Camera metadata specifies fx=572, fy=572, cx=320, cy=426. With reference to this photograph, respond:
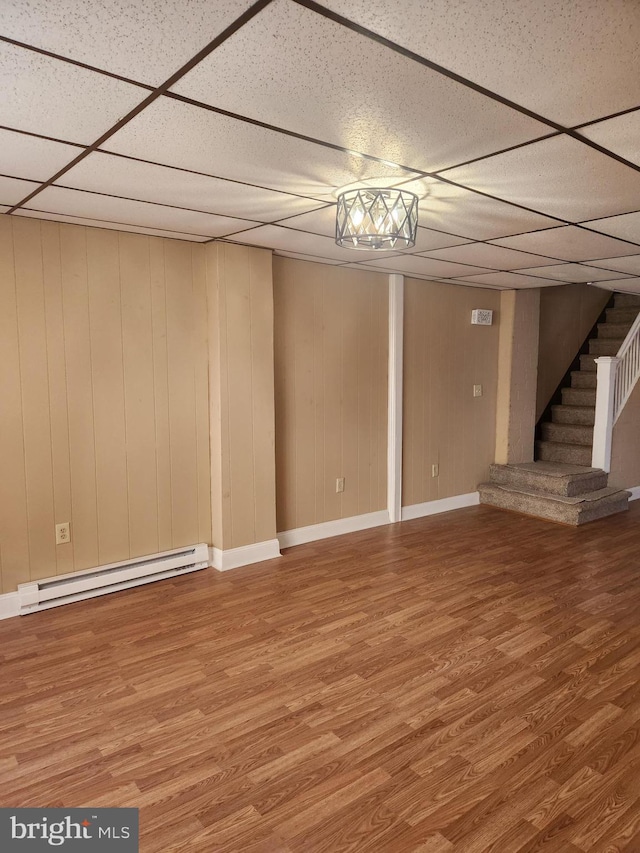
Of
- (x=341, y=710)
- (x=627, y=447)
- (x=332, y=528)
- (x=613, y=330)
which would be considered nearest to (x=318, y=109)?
(x=341, y=710)

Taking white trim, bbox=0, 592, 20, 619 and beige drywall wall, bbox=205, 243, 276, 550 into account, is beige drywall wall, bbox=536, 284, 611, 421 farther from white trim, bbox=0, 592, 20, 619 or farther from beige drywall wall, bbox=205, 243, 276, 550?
white trim, bbox=0, 592, 20, 619

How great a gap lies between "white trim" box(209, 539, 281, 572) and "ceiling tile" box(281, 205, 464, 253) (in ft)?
7.36

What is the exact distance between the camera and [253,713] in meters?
2.43

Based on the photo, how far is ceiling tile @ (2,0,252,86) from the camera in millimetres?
1250

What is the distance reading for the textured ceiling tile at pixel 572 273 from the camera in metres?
4.49

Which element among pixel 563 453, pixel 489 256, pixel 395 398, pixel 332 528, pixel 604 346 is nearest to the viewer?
pixel 489 256

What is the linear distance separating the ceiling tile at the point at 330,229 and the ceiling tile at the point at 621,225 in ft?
2.48

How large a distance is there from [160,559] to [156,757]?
1837mm

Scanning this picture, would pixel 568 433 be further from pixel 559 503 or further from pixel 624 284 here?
pixel 624 284

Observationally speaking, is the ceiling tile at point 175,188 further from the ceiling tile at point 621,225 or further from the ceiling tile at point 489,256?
the ceiling tile at point 621,225

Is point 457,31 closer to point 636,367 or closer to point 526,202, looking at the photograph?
point 526,202

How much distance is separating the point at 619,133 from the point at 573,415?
5.37m

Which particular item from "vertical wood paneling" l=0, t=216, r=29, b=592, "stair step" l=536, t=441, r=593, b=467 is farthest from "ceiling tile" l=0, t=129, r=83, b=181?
"stair step" l=536, t=441, r=593, b=467

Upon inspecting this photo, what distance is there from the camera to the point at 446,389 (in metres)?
5.61
